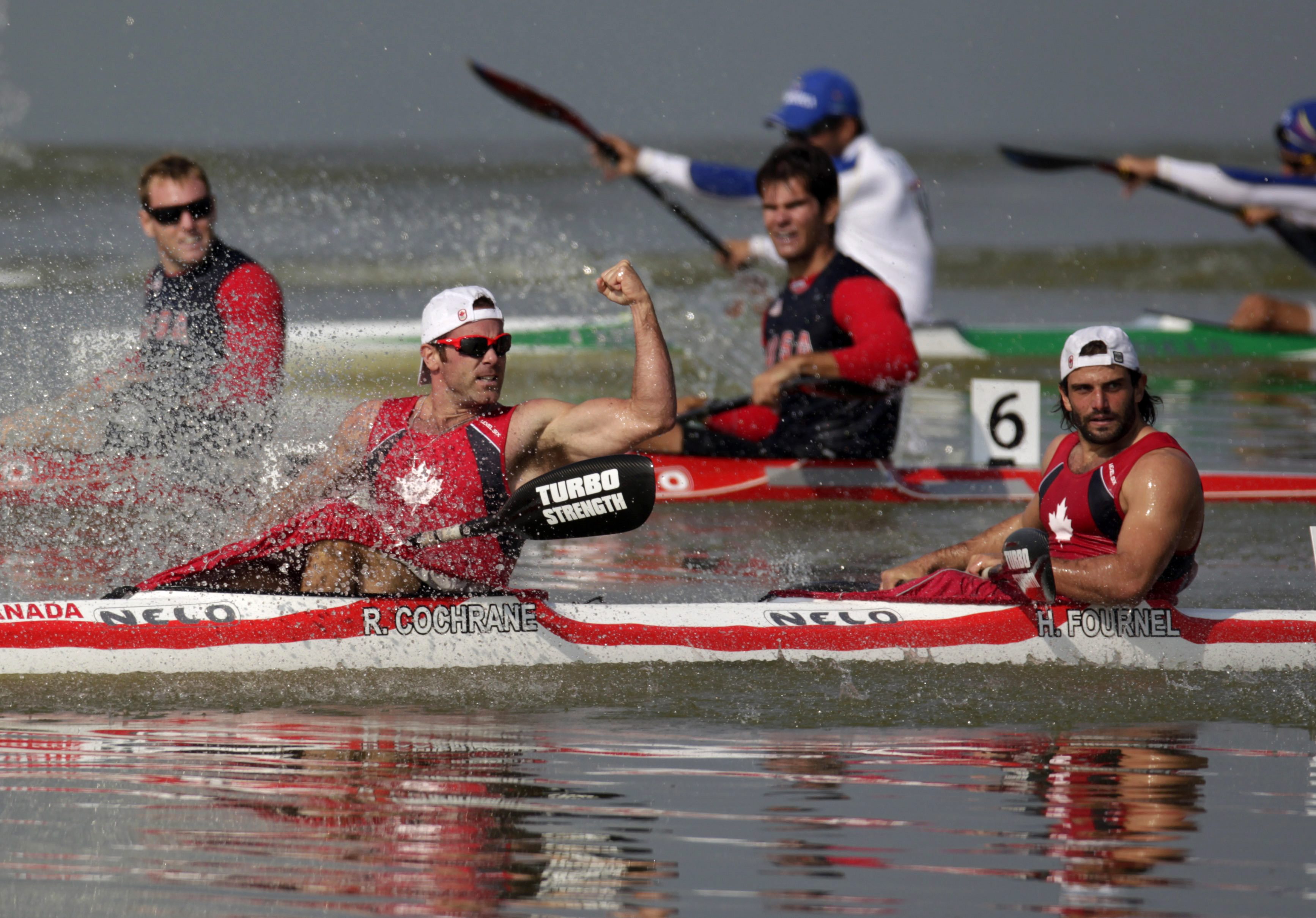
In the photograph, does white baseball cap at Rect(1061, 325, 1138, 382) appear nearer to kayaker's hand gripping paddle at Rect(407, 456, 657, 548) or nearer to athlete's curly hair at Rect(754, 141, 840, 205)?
kayaker's hand gripping paddle at Rect(407, 456, 657, 548)

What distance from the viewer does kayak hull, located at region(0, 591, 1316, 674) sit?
228 inches

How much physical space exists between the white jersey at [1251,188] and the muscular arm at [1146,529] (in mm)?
8114

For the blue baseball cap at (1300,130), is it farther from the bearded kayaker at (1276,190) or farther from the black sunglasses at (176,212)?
the black sunglasses at (176,212)

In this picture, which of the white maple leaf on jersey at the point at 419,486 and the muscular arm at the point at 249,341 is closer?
the white maple leaf on jersey at the point at 419,486

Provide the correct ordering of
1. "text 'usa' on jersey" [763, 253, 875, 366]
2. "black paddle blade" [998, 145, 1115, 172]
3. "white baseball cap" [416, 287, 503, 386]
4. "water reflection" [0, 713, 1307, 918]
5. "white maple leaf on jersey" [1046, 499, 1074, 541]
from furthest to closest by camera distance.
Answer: "black paddle blade" [998, 145, 1115, 172]
"text 'usa' on jersey" [763, 253, 875, 366]
"white maple leaf on jersey" [1046, 499, 1074, 541]
"white baseball cap" [416, 287, 503, 386]
"water reflection" [0, 713, 1307, 918]

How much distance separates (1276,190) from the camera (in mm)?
13758

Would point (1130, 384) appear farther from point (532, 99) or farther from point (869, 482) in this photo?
point (532, 99)

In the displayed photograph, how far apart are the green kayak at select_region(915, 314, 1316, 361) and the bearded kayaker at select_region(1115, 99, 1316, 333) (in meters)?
0.13

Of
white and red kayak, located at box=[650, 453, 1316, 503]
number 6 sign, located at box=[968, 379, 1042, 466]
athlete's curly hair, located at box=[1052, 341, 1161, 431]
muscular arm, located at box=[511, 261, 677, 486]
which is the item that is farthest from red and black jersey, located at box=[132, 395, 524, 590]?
number 6 sign, located at box=[968, 379, 1042, 466]

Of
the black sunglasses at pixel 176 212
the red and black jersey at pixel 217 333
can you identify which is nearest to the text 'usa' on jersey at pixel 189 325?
the red and black jersey at pixel 217 333

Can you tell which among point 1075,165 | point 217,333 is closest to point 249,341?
point 217,333

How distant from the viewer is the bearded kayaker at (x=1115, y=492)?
5.68 meters

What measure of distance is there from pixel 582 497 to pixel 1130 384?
75.0 inches

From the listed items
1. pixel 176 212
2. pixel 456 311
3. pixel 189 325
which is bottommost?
pixel 456 311
